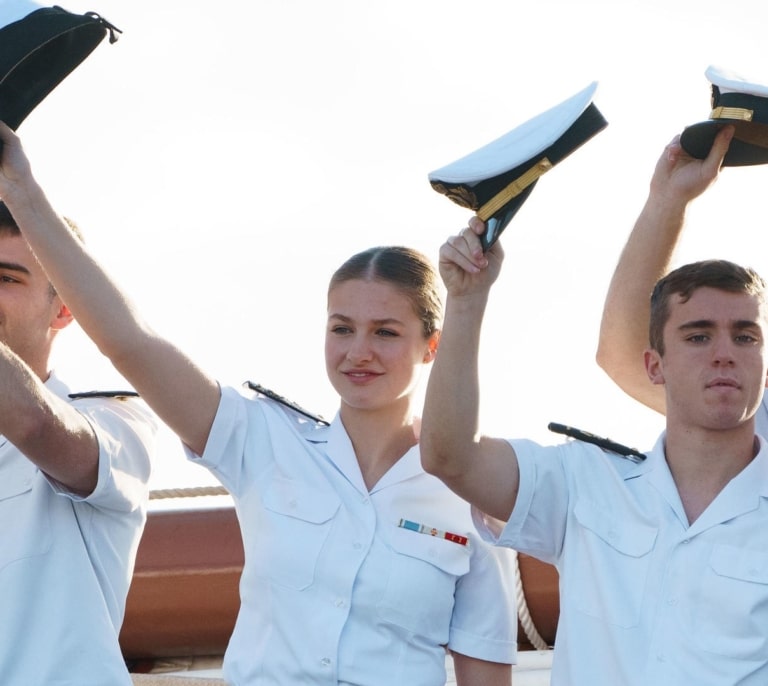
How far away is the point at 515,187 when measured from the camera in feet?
9.32

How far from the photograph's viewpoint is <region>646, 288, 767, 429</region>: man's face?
9.70 ft

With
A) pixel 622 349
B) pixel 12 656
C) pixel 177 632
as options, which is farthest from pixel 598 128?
pixel 177 632

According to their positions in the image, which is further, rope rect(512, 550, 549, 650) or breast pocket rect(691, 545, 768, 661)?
rope rect(512, 550, 549, 650)

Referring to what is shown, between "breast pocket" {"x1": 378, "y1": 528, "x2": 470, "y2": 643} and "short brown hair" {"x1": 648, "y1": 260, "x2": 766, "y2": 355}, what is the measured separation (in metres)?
0.58

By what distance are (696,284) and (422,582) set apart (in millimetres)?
781

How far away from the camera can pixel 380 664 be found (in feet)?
9.93

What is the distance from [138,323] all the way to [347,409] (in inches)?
20.1

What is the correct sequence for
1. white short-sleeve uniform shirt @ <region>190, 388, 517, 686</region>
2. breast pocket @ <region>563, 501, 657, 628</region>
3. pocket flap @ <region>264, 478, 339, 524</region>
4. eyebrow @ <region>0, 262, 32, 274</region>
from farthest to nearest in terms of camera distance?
1. eyebrow @ <region>0, 262, 32, 274</region>
2. pocket flap @ <region>264, 478, 339, 524</region>
3. white short-sleeve uniform shirt @ <region>190, 388, 517, 686</region>
4. breast pocket @ <region>563, 501, 657, 628</region>

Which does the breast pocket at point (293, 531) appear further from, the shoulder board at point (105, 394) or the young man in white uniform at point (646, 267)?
the young man in white uniform at point (646, 267)

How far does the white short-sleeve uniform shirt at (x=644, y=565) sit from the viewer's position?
2811 millimetres

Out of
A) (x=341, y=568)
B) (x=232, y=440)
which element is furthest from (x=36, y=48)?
(x=341, y=568)

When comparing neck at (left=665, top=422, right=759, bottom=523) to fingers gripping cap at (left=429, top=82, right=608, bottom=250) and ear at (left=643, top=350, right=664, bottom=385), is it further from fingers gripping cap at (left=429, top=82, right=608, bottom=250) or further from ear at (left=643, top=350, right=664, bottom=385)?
fingers gripping cap at (left=429, top=82, right=608, bottom=250)

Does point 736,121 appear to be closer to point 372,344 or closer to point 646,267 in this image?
point 646,267

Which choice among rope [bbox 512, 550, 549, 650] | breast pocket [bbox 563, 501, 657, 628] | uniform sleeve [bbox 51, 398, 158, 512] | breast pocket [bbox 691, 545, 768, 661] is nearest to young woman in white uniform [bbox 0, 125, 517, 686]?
uniform sleeve [bbox 51, 398, 158, 512]
